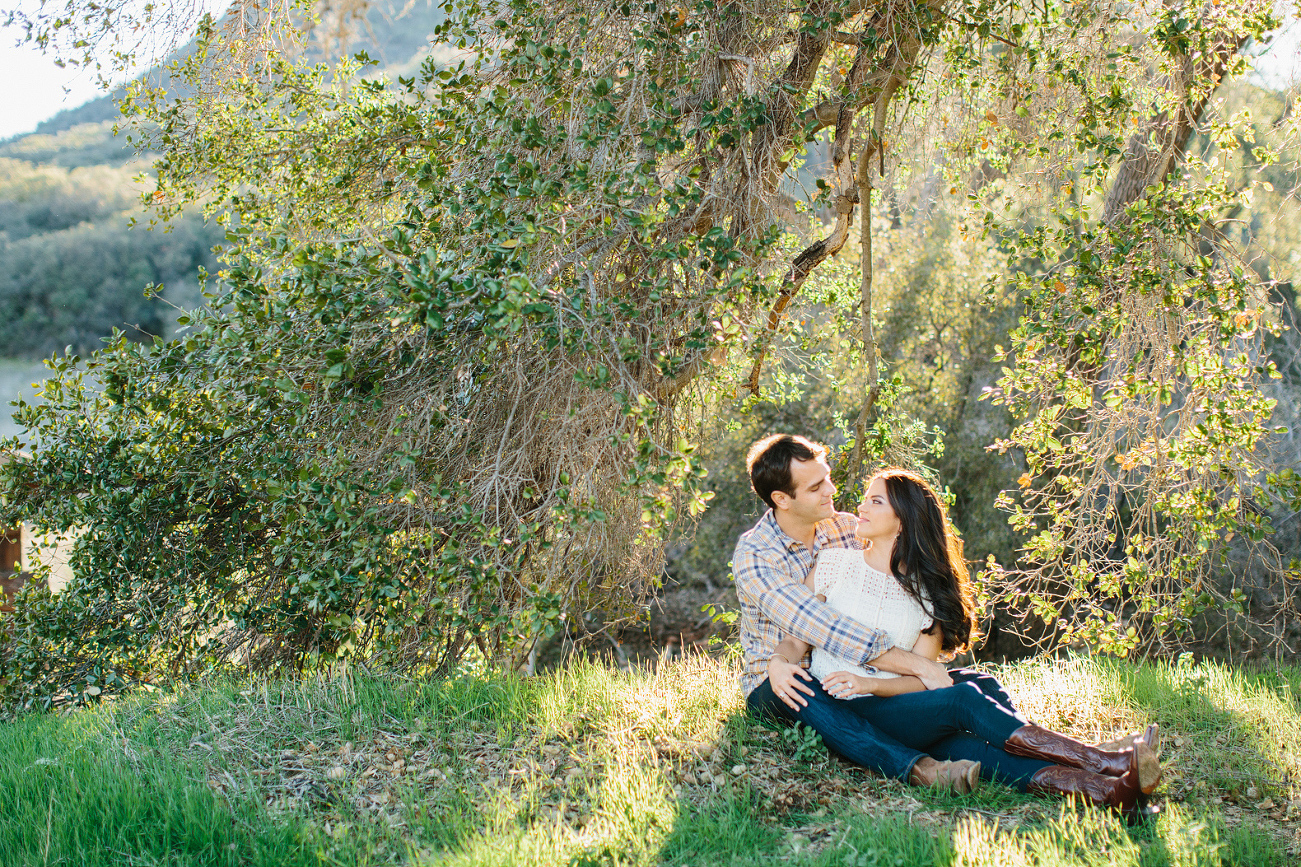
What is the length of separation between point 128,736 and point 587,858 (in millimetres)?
2161

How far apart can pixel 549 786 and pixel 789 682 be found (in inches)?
44.1

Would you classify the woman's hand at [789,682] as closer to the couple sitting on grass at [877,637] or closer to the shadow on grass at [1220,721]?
the couple sitting on grass at [877,637]

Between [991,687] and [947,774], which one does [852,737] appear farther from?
[991,687]

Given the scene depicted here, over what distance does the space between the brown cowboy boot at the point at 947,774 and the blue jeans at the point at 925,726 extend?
4 cm

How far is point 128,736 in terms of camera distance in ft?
12.5

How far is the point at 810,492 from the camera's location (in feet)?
13.5

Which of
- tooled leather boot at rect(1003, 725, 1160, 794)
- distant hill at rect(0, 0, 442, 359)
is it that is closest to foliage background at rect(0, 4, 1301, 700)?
tooled leather boot at rect(1003, 725, 1160, 794)

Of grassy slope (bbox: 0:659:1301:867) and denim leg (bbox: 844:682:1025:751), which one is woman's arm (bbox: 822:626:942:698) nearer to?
denim leg (bbox: 844:682:1025:751)

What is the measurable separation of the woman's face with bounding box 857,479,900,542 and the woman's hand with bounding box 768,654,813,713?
2.16 feet

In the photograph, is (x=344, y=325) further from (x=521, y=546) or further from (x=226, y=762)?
(x=226, y=762)

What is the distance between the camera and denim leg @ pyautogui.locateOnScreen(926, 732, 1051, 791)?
359 cm

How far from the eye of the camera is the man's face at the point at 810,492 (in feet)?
13.4

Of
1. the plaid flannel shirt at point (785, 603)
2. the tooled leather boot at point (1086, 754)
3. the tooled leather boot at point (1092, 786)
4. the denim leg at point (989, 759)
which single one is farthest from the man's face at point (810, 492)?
the tooled leather boot at point (1092, 786)

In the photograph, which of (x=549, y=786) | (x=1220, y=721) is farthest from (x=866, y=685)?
(x=1220, y=721)
